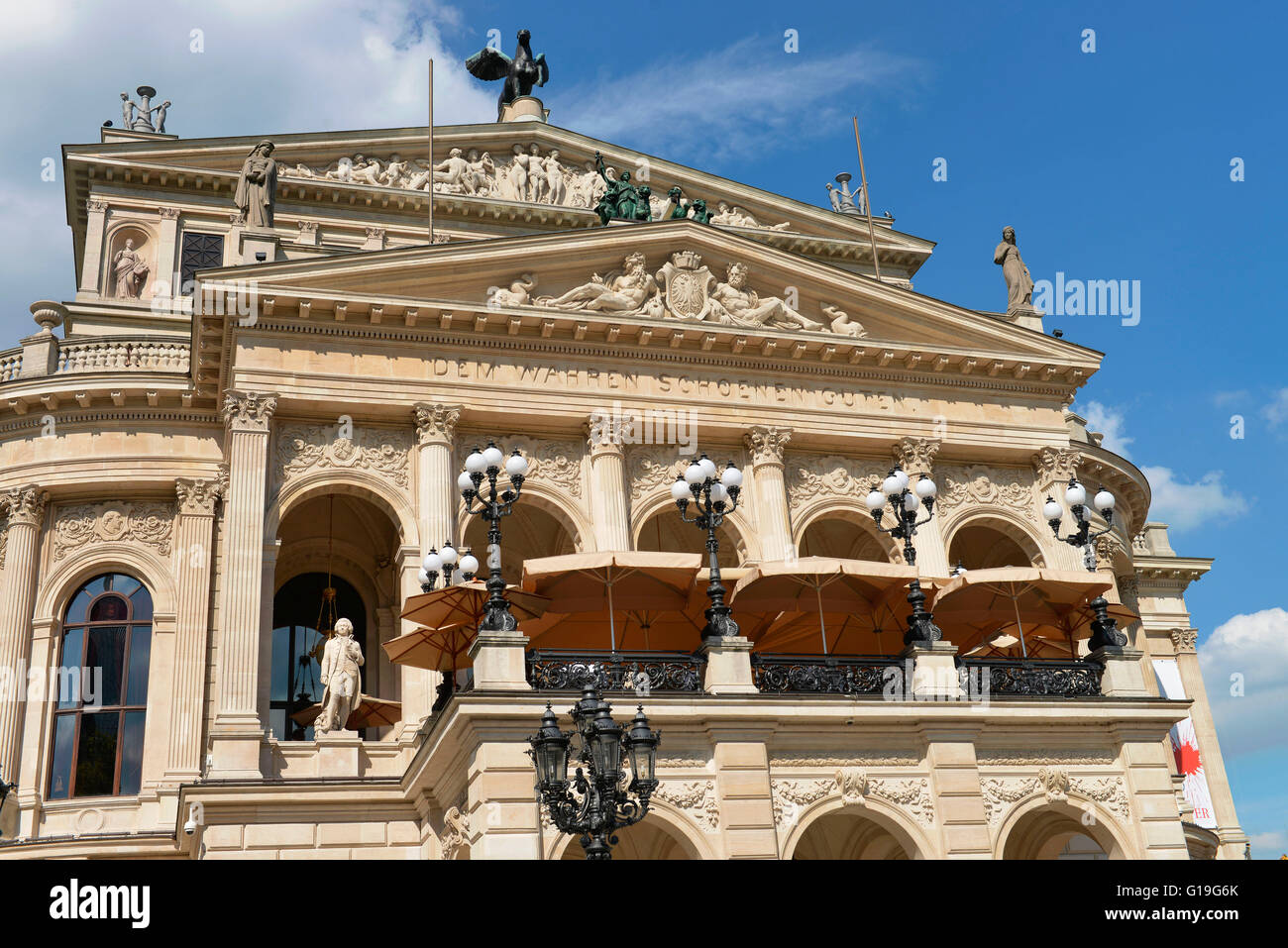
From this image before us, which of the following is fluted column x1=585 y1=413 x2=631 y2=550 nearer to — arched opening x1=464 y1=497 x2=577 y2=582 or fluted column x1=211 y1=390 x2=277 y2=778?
arched opening x1=464 y1=497 x2=577 y2=582

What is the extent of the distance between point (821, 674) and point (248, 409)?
1226cm

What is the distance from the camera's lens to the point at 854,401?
29609mm

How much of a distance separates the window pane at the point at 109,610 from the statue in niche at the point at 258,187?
→ 8.45 m

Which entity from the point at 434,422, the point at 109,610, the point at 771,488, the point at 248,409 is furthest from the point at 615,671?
the point at 109,610

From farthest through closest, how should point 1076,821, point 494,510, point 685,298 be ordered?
point 685,298 < point 1076,821 < point 494,510

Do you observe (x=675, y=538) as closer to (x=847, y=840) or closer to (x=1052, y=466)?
(x=1052, y=466)

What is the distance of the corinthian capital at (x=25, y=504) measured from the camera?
28.7 m

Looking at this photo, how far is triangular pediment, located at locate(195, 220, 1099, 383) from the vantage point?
87.9ft

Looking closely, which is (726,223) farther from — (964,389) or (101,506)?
(101,506)

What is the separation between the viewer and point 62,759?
27406mm

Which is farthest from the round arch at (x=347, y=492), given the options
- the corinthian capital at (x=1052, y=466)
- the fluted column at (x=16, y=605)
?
the corinthian capital at (x=1052, y=466)

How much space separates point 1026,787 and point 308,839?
11421mm

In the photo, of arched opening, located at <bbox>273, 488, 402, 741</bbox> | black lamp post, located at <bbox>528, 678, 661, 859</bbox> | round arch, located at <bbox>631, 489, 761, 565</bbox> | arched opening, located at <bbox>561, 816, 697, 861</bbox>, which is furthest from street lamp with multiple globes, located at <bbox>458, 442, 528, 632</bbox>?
arched opening, located at <bbox>273, 488, 402, 741</bbox>
